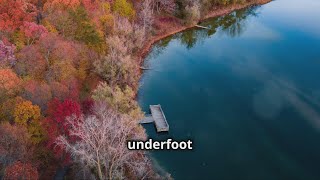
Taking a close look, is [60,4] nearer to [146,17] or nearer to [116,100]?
[146,17]

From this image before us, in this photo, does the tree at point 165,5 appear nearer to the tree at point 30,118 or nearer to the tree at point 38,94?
the tree at point 38,94

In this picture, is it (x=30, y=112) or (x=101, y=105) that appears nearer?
(x=30, y=112)

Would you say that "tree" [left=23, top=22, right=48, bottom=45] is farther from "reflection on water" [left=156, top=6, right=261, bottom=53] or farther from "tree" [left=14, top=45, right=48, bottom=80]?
"reflection on water" [left=156, top=6, right=261, bottom=53]

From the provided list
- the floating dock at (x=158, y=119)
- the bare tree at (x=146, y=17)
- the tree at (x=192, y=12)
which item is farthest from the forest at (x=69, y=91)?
the tree at (x=192, y=12)

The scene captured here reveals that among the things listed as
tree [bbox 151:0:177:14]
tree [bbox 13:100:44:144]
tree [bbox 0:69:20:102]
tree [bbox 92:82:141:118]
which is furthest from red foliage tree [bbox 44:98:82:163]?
tree [bbox 151:0:177:14]

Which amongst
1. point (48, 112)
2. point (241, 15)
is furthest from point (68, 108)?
point (241, 15)

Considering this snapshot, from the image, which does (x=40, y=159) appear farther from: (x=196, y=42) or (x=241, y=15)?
(x=241, y=15)
